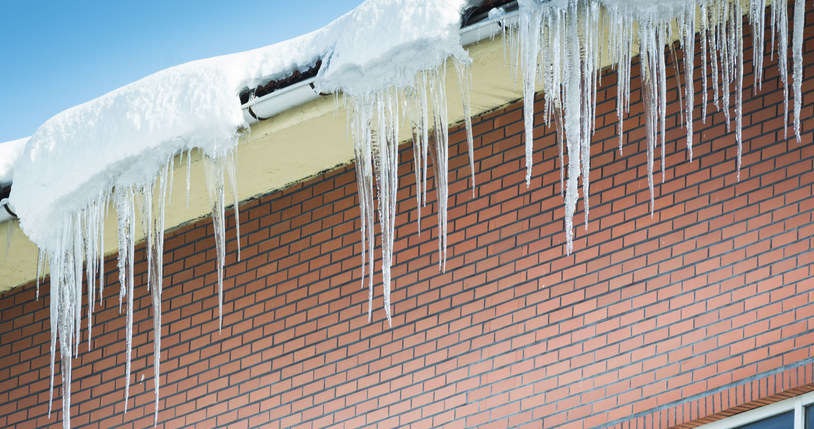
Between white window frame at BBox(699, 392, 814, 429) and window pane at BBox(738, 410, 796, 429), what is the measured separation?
0.05ft

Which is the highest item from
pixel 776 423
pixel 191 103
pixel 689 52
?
pixel 191 103

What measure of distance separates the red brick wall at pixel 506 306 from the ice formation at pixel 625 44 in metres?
0.36

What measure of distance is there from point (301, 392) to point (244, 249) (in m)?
A: 0.91

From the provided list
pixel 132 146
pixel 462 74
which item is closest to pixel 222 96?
pixel 132 146

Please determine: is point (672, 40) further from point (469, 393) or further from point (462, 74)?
point (469, 393)

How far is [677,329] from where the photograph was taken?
198 inches

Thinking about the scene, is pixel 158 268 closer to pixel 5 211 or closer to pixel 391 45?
pixel 5 211

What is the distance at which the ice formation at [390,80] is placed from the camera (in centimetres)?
464

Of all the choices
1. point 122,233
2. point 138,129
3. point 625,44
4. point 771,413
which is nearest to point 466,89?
point 625,44

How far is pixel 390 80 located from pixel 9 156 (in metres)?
2.11

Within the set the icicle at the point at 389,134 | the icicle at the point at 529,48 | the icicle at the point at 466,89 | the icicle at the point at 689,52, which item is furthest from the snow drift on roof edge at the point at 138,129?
the icicle at the point at 689,52

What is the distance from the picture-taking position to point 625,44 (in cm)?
488

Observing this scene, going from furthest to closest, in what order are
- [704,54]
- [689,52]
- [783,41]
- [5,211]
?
[5,211] → [704,54] → [689,52] → [783,41]

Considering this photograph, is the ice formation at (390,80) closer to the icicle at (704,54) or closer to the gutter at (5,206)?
the icicle at (704,54)
